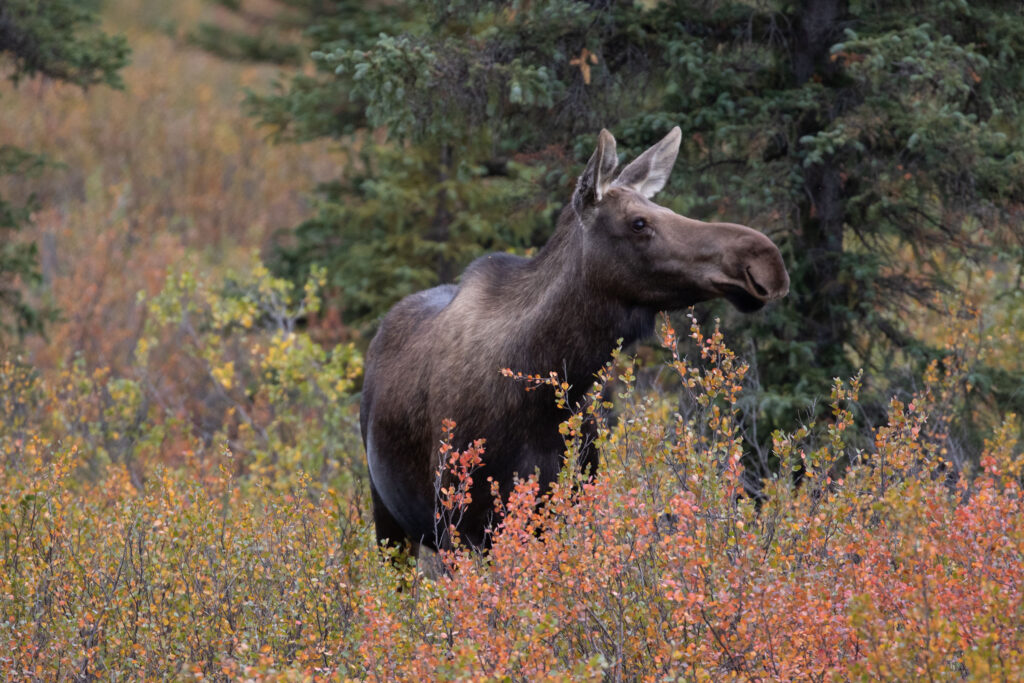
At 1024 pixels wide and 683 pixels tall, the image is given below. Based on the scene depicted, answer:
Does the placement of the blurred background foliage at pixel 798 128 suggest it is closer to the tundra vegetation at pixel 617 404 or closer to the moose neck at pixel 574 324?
the tundra vegetation at pixel 617 404

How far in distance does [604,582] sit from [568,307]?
1692 millimetres

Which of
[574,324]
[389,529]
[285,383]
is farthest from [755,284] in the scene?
[285,383]

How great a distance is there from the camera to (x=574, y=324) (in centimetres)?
605

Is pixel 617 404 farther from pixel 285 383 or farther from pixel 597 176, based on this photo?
pixel 597 176

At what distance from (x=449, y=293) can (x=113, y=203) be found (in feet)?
53.8

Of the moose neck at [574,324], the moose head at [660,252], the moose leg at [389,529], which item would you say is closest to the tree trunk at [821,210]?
the moose head at [660,252]

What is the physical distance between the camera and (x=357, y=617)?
18.9ft

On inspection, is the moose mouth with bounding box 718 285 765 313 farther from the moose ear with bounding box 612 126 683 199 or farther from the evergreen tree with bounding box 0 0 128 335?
the evergreen tree with bounding box 0 0 128 335

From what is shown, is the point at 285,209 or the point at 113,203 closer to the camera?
the point at 113,203

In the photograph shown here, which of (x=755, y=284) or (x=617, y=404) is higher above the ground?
(x=755, y=284)

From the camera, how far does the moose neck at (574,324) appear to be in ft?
19.8

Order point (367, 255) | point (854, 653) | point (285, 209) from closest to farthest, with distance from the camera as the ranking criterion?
point (854, 653) < point (367, 255) < point (285, 209)

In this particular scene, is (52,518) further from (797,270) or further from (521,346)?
(797,270)

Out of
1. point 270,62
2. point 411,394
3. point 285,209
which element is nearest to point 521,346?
point 411,394
